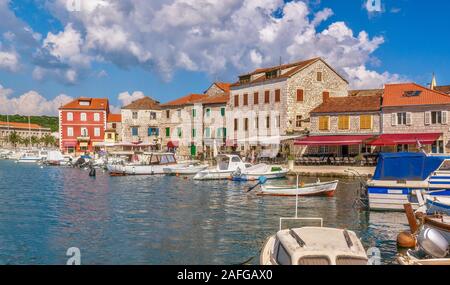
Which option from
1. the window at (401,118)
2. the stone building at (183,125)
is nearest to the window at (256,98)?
the stone building at (183,125)

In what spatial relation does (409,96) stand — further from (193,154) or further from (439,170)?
(193,154)

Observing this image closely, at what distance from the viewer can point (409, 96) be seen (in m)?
42.8

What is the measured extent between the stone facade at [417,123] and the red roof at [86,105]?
5237 centimetres

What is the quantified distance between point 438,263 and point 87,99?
77770 millimetres

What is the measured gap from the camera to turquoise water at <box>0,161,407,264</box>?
14.2 metres

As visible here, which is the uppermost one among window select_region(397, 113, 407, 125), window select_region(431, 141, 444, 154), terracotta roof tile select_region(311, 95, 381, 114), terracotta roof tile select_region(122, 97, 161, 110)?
terracotta roof tile select_region(122, 97, 161, 110)

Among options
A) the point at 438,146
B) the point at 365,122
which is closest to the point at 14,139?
the point at 365,122

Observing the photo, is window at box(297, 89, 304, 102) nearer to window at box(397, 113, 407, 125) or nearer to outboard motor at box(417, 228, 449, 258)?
window at box(397, 113, 407, 125)

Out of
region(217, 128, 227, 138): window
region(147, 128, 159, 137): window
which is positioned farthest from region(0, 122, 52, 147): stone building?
region(217, 128, 227, 138): window

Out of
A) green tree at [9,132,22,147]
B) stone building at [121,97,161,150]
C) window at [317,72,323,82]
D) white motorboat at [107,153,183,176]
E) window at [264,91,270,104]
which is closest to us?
white motorboat at [107,153,183,176]

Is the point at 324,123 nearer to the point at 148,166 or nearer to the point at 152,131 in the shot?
the point at 148,166

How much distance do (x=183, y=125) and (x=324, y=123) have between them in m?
24.6

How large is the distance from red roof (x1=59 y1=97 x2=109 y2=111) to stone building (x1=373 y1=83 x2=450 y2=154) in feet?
172
